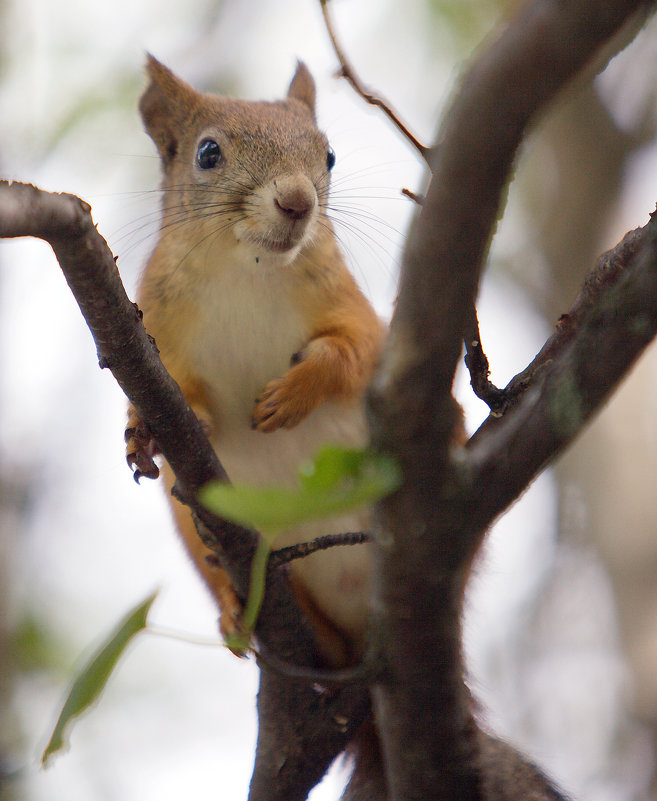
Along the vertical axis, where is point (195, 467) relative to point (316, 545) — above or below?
above

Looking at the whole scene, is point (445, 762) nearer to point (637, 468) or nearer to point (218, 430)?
point (218, 430)

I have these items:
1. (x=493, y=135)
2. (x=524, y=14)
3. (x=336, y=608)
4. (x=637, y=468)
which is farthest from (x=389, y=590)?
(x=637, y=468)

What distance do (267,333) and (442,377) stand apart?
136cm

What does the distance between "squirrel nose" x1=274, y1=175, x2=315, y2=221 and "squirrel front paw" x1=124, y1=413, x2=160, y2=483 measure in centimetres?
60

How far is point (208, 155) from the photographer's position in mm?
2521

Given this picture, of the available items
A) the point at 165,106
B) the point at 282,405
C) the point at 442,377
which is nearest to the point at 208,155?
the point at 165,106

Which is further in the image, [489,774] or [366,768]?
[366,768]

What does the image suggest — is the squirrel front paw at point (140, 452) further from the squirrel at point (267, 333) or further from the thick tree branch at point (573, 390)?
the thick tree branch at point (573, 390)

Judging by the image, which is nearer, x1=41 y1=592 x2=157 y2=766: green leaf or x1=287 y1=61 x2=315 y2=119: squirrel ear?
x1=41 y1=592 x2=157 y2=766: green leaf

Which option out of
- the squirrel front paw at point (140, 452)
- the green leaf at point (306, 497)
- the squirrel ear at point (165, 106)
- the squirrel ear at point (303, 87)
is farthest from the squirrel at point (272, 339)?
the green leaf at point (306, 497)

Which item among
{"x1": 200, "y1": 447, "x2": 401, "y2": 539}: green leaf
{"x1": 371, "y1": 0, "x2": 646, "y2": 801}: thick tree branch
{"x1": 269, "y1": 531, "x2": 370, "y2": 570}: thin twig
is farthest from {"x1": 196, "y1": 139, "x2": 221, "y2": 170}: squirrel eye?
{"x1": 200, "y1": 447, "x2": 401, "y2": 539}: green leaf

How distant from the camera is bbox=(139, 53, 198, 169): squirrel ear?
277 centimetres

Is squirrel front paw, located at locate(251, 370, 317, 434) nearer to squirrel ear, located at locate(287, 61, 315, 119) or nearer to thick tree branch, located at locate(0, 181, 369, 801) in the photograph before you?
thick tree branch, located at locate(0, 181, 369, 801)

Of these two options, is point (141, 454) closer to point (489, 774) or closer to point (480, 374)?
point (480, 374)
